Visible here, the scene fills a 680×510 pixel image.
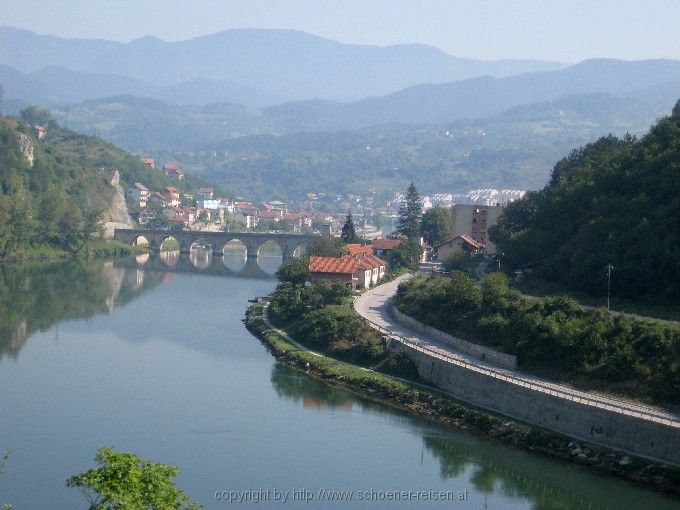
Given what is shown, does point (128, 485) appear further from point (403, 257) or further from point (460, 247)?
point (460, 247)

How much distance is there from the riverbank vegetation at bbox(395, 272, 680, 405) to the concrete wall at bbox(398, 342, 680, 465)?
1.03 meters

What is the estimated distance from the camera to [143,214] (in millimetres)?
62438

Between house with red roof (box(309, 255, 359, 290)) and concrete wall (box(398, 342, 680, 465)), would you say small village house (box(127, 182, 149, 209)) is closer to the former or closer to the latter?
house with red roof (box(309, 255, 359, 290))

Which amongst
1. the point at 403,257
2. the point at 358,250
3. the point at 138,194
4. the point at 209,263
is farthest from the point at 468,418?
the point at 138,194

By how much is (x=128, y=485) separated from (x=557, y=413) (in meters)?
8.66

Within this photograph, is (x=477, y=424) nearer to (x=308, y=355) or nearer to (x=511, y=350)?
(x=511, y=350)

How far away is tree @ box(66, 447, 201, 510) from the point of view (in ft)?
30.8

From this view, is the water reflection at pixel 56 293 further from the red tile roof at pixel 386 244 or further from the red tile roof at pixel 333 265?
the red tile roof at pixel 386 244

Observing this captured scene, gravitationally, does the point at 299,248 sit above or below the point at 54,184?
below

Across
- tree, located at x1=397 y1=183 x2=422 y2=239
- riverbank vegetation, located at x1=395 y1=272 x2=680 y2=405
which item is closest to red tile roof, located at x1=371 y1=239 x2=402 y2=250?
tree, located at x1=397 y1=183 x2=422 y2=239

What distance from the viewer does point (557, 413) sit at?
16.7m

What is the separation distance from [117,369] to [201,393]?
2.92 m

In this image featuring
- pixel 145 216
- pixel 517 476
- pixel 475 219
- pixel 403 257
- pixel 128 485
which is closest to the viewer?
pixel 128 485

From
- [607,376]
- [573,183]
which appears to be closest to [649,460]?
[607,376]
